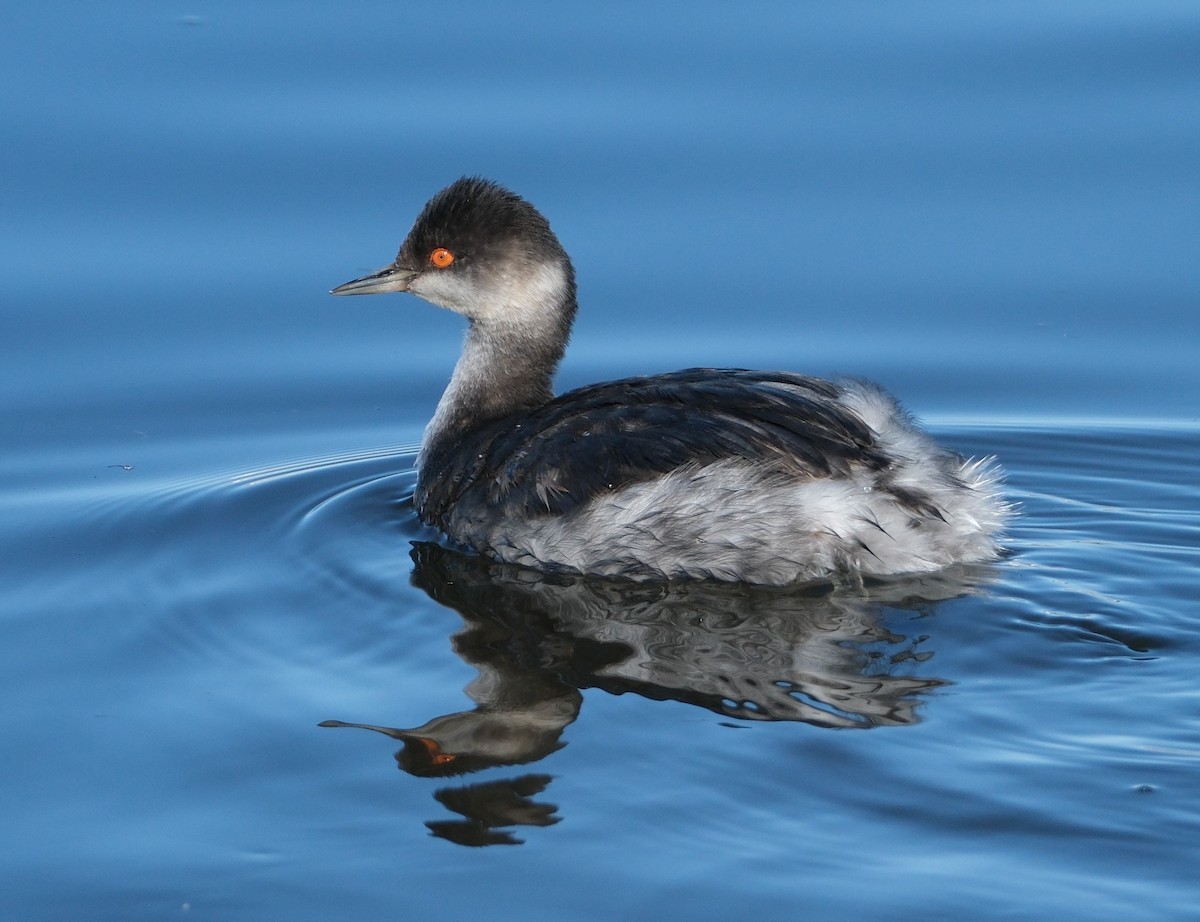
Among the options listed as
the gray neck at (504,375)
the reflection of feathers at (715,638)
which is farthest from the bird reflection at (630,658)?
the gray neck at (504,375)

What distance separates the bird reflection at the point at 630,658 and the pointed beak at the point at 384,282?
1349 mm

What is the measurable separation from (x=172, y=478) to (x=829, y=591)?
9.43 feet

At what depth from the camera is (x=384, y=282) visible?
25.7ft

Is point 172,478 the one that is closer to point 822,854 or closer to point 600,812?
point 600,812

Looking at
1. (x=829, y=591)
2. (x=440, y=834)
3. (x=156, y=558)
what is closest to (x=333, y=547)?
(x=156, y=558)

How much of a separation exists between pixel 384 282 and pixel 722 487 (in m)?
2.01

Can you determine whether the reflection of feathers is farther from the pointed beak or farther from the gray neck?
the pointed beak

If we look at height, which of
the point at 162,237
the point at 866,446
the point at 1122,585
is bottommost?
the point at 1122,585

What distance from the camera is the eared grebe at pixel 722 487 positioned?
6.46 metres

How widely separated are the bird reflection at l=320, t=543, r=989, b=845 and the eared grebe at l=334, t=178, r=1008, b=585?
91 millimetres

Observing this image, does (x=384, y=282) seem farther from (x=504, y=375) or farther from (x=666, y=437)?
(x=666, y=437)

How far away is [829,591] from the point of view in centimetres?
644

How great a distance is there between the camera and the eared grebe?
6.46 meters

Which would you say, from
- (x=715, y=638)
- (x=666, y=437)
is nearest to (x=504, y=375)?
(x=666, y=437)
